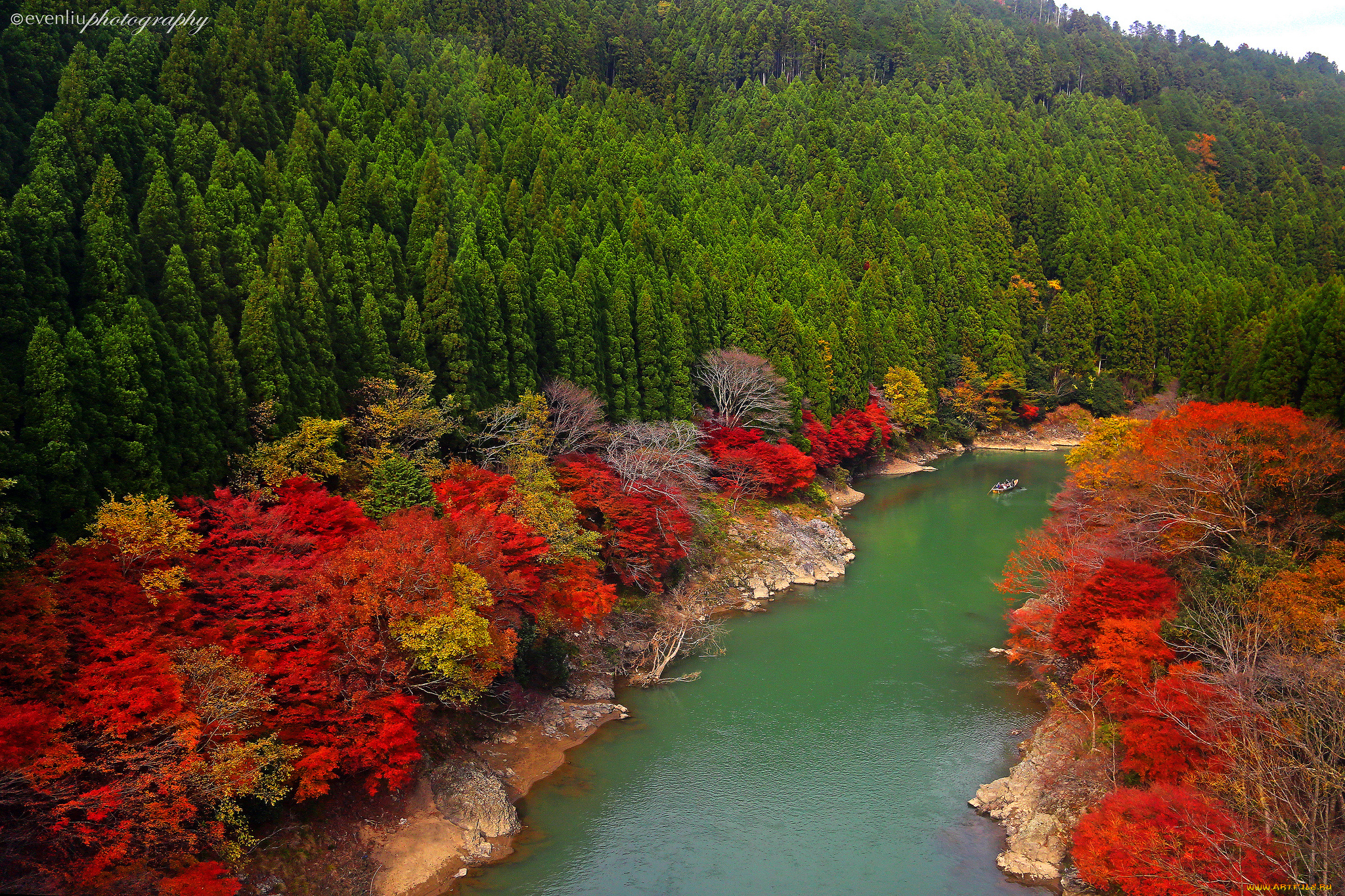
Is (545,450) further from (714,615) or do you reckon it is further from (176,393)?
(176,393)

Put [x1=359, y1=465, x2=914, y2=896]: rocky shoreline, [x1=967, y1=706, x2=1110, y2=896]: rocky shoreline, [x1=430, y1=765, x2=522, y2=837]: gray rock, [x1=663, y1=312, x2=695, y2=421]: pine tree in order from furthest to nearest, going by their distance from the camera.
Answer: [x1=663, y1=312, x2=695, y2=421]: pine tree, [x1=430, y1=765, x2=522, y2=837]: gray rock, [x1=967, y1=706, x2=1110, y2=896]: rocky shoreline, [x1=359, y1=465, x2=914, y2=896]: rocky shoreline

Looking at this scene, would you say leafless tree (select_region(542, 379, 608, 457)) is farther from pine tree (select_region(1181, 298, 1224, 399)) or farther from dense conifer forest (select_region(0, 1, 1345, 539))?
pine tree (select_region(1181, 298, 1224, 399))

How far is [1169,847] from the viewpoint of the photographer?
1548 centimetres

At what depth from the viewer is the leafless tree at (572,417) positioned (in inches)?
1401

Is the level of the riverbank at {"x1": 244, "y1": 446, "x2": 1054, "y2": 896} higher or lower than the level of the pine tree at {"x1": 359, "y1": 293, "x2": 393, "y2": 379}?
lower

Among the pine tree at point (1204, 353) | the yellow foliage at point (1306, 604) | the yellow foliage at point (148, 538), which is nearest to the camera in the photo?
the yellow foliage at point (148, 538)

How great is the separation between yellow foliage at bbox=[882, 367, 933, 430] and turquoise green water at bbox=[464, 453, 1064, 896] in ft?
85.6

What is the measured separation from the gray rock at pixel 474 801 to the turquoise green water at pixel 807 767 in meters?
0.67

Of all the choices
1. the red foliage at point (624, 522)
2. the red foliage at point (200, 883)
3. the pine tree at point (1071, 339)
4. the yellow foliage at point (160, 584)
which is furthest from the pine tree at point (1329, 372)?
the pine tree at point (1071, 339)

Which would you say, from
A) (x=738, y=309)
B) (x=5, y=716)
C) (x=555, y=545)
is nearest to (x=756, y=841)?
(x=555, y=545)

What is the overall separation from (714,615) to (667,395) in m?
14.2

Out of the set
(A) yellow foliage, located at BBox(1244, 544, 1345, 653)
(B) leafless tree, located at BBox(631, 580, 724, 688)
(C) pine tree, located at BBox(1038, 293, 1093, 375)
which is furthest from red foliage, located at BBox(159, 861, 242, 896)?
(C) pine tree, located at BBox(1038, 293, 1093, 375)

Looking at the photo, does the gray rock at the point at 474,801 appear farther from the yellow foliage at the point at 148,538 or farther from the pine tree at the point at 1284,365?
the pine tree at the point at 1284,365

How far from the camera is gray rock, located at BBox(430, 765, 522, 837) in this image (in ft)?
65.6
